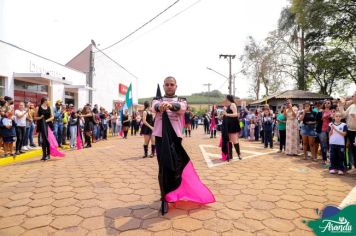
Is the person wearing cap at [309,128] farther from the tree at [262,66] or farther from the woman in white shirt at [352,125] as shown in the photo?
the tree at [262,66]

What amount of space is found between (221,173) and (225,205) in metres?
2.09

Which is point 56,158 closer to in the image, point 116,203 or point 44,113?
point 44,113

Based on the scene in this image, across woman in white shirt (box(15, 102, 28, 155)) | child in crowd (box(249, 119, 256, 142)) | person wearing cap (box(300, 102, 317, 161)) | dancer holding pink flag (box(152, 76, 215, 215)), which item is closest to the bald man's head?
dancer holding pink flag (box(152, 76, 215, 215))

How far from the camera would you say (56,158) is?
7926 millimetres

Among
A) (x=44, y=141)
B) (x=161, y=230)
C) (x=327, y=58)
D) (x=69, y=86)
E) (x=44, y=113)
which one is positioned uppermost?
(x=327, y=58)

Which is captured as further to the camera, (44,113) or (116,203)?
(44,113)

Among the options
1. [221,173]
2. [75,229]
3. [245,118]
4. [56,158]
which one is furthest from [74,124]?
[245,118]

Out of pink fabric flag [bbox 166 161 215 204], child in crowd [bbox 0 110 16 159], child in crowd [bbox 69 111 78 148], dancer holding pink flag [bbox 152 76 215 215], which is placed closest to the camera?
dancer holding pink flag [bbox 152 76 215 215]

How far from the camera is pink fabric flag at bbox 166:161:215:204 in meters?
3.79

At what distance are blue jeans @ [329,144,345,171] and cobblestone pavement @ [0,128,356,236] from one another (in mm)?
347

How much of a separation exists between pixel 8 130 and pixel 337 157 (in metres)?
9.35

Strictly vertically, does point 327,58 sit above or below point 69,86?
above

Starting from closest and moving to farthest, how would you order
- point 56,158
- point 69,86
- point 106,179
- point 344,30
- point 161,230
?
point 161,230
point 106,179
point 56,158
point 69,86
point 344,30

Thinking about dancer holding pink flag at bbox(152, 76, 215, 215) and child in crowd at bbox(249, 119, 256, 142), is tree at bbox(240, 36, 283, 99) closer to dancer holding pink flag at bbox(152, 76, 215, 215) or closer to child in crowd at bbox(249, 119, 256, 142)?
child in crowd at bbox(249, 119, 256, 142)
